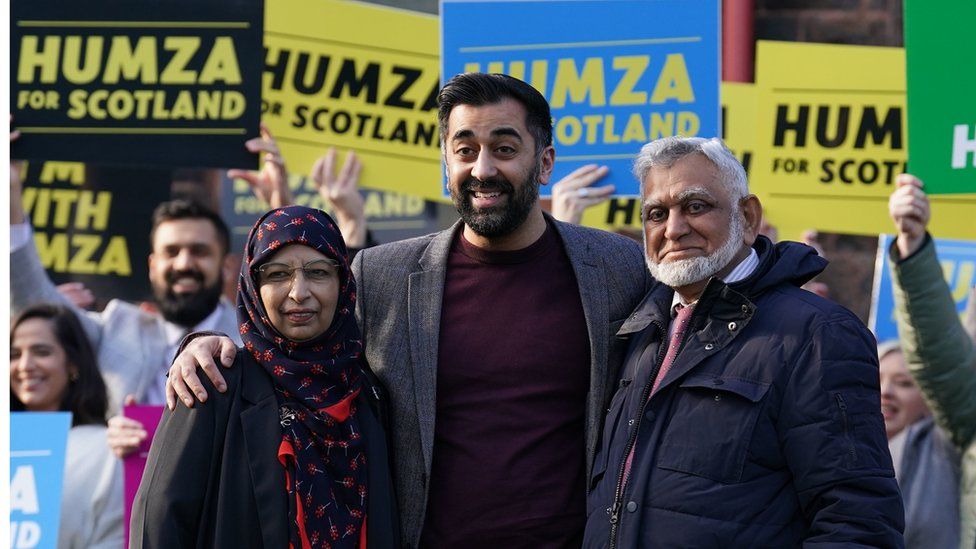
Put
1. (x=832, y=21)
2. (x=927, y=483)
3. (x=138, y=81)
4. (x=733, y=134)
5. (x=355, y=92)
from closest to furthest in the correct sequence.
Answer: (x=927, y=483), (x=138, y=81), (x=355, y=92), (x=733, y=134), (x=832, y=21)

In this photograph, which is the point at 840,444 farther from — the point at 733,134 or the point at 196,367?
the point at 733,134

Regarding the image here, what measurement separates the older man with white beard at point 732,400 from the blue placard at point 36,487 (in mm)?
2221

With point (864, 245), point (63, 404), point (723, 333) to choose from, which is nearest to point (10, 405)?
point (63, 404)

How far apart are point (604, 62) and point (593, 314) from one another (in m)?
1.53

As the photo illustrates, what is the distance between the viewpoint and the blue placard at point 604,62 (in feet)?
14.9

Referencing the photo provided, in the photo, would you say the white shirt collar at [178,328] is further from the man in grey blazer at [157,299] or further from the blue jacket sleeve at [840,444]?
the blue jacket sleeve at [840,444]

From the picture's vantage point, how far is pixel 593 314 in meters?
3.31

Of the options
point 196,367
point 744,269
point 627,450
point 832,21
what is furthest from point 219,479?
point 832,21

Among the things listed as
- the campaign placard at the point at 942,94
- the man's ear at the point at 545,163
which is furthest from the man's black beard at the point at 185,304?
the campaign placard at the point at 942,94

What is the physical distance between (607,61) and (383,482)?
2007 mm

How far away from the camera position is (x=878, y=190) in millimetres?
4941

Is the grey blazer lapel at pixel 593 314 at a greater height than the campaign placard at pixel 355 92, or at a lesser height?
lesser

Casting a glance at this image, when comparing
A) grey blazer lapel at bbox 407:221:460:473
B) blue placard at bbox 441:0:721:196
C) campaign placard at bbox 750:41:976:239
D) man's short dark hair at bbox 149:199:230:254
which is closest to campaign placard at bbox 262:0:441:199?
blue placard at bbox 441:0:721:196

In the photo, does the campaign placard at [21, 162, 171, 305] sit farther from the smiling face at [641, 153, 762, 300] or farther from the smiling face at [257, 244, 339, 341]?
the smiling face at [641, 153, 762, 300]
